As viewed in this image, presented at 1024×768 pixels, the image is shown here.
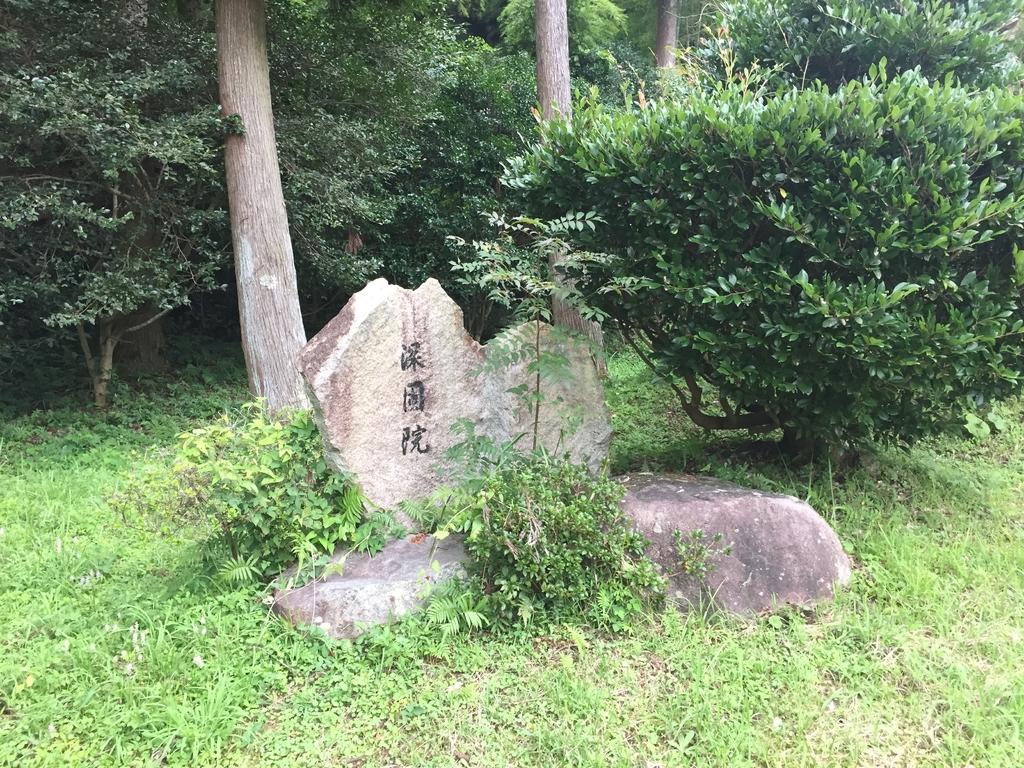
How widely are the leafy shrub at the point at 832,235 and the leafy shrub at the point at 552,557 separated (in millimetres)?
1177

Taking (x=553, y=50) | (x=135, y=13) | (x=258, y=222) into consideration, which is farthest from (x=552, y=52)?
(x=135, y=13)

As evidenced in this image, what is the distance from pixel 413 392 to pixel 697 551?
1836 mm

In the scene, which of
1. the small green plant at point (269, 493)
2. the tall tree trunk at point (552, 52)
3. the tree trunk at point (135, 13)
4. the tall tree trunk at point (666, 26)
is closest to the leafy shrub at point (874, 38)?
the tall tree trunk at point (552, 52)

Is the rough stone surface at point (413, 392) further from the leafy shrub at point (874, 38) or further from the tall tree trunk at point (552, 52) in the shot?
the tall tree trunk at point (552, 52)

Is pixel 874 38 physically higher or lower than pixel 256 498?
higher

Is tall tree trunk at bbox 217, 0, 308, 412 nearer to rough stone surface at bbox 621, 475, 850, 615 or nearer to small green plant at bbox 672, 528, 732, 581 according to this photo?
rough stone surface at bbox 621, 475, 850, 615

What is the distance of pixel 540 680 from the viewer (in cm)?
268

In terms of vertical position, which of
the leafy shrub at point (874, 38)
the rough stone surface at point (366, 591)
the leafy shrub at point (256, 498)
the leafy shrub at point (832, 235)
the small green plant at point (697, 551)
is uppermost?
the leafy shrub at point (874, 38)

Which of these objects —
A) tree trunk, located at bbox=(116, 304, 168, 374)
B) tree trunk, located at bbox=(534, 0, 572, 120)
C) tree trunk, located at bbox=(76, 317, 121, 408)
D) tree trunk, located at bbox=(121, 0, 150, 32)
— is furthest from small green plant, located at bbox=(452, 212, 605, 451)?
tree trunk, located at bbox=(116, 304, 168, 374)

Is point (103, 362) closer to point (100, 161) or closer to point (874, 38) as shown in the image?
point (100, 161)

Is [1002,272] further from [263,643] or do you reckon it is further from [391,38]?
[391,38]

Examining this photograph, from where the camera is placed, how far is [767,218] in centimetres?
342

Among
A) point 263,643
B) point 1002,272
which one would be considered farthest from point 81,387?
point 1002,272

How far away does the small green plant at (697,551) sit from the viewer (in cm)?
306
